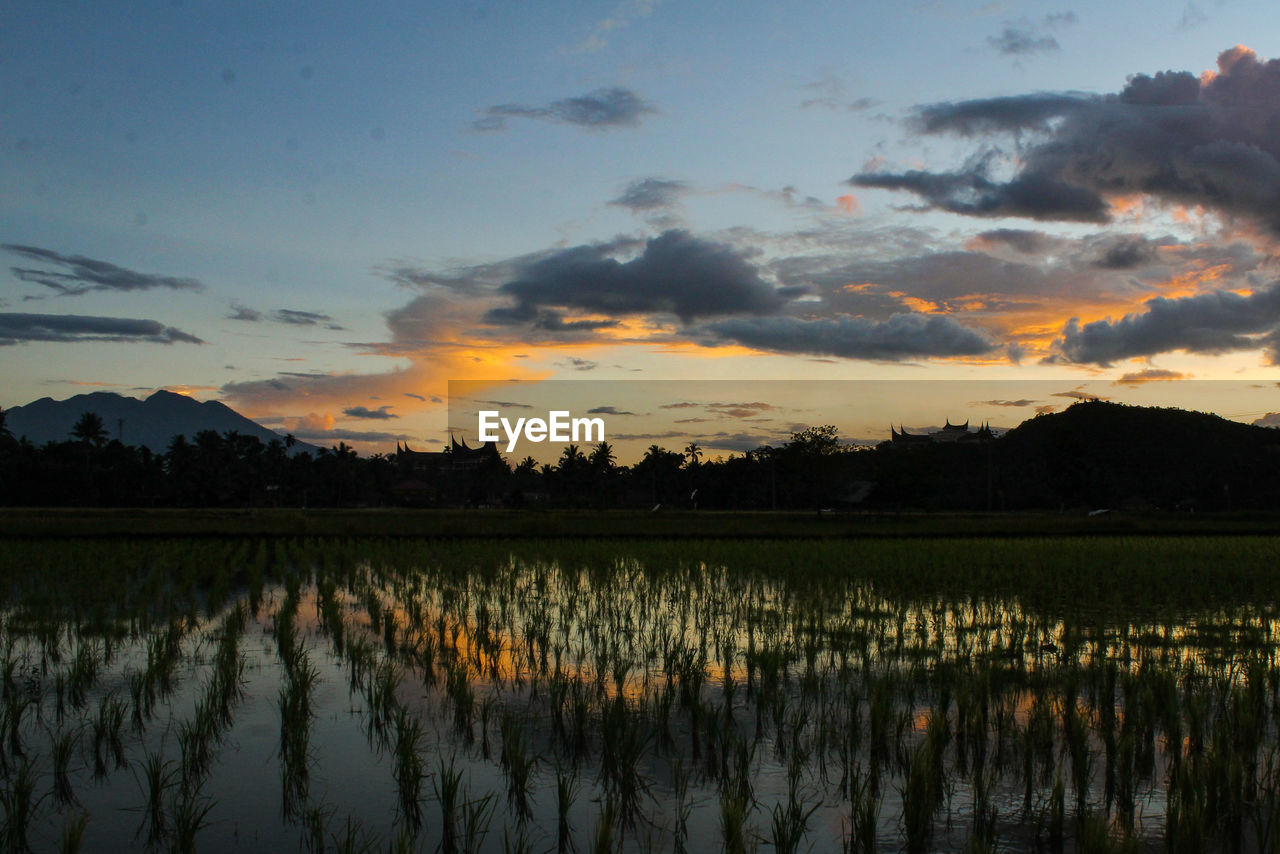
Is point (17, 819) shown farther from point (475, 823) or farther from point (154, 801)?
point (475, 823)

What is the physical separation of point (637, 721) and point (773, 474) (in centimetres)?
6347

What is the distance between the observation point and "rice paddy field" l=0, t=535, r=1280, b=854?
4289 millimetres

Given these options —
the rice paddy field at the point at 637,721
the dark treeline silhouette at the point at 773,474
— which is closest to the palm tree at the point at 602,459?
the dark treeline silhouette at the point at 773,474

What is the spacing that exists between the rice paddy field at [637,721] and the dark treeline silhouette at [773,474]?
135 ft

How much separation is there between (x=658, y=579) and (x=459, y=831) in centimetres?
1097

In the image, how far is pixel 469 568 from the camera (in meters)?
17.2

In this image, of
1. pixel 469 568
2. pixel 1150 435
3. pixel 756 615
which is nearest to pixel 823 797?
pixel 756 615

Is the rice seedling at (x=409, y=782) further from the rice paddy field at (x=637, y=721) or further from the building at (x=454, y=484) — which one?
the building at (x=454, y=484)

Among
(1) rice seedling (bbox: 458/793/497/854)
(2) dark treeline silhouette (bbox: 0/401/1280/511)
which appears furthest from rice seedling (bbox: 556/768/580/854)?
(2) dark treeline silhouette (bbox: 0/401/1280/511)

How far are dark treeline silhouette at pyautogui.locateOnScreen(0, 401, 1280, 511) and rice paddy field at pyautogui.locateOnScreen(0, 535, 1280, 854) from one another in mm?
41133

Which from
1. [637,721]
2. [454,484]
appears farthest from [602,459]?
[637,721]

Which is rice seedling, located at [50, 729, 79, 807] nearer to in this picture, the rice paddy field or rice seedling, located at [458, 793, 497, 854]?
the rice paddy field

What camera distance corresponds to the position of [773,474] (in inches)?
2665

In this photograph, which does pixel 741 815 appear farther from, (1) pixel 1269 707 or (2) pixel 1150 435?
(2) pixel 1150 435
